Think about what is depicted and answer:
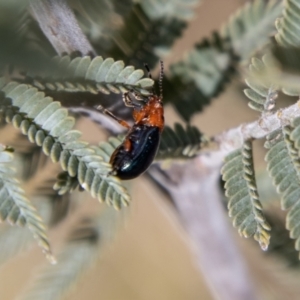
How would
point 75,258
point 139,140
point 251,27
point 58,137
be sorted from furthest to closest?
point 75,258, point 251,27, point 139,140, point 58,137

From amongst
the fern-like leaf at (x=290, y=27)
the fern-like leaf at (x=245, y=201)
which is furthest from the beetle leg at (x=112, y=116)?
the fern-like leaf at (x=290, y=27)

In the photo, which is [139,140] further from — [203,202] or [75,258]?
[75,258]

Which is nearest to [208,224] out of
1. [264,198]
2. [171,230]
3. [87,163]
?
[264,198]

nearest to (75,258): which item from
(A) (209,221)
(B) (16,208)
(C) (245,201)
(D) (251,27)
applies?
(A) (209,221)

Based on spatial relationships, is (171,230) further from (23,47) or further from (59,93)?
(23,47)

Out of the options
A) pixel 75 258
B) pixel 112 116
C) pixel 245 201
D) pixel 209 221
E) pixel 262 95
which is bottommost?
pixel 75 258

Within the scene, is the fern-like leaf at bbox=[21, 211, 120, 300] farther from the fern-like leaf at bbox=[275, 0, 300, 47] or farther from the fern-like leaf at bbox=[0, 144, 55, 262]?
the fern-like leaf at bbox=[275, 0, 300, 47]

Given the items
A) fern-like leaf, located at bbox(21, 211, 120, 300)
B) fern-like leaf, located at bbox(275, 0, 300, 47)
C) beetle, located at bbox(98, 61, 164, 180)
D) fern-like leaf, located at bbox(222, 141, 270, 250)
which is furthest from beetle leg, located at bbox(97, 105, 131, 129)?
fern-like leaf, located at bbox(21, 211, 120, 300)
